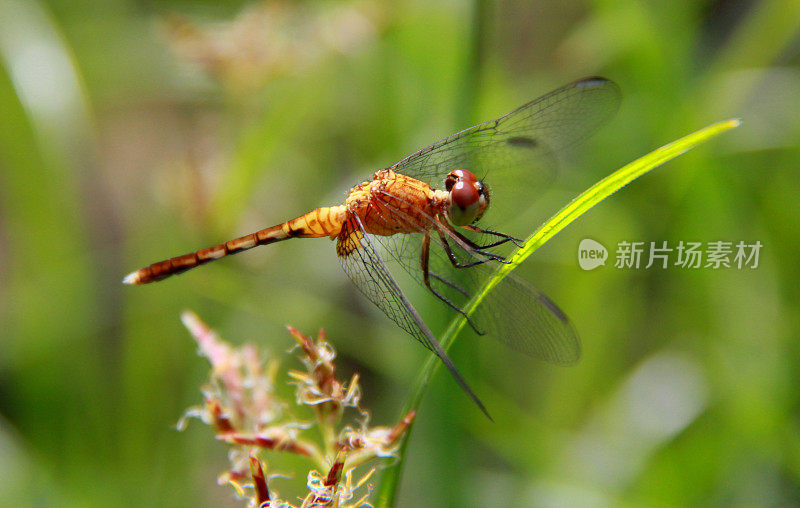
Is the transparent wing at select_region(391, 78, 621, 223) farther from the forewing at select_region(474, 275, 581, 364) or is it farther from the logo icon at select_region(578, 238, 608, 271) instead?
the logo icon at select_region(578, 238, 608, 271)

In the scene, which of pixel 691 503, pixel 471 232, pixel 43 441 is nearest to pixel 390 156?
pixel 471 232

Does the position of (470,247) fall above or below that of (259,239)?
below

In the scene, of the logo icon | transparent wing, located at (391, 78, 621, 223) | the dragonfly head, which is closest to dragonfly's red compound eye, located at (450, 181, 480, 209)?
the dragonfly head

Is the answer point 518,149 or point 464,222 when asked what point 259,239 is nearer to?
point 464,222

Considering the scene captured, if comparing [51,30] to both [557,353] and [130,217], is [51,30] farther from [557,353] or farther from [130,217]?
[557,353]

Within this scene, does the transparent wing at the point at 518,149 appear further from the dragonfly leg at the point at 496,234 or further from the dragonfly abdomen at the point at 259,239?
the dragonfly abdomen at the point at 259,239

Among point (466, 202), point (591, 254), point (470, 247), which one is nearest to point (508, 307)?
point (470, 247)
